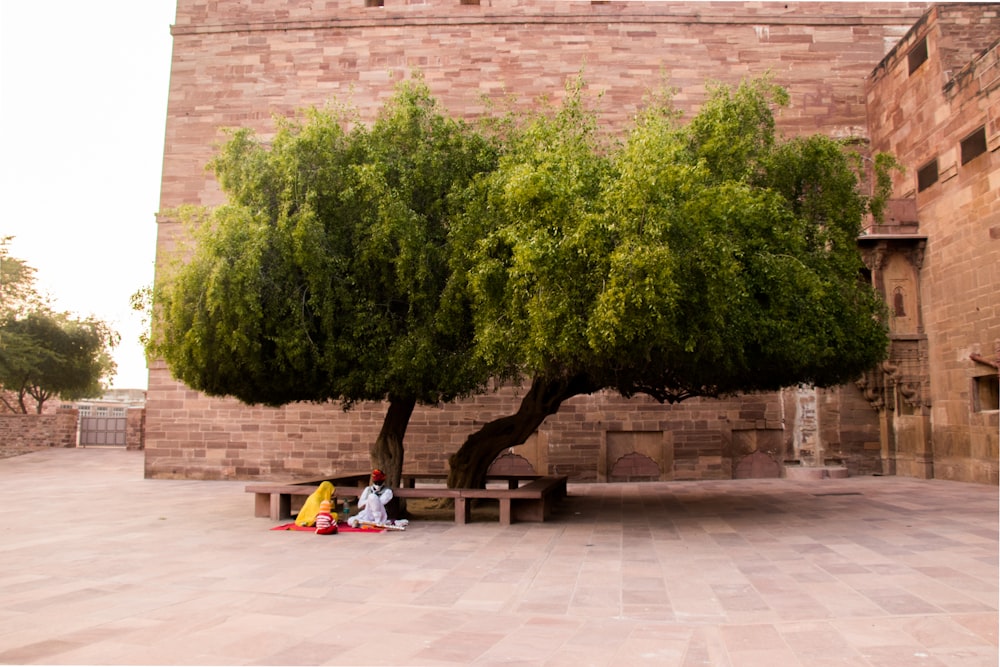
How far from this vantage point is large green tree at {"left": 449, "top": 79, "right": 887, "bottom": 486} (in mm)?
7547

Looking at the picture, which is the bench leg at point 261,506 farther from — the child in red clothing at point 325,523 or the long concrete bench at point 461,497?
the child in red clothing at point 325,523

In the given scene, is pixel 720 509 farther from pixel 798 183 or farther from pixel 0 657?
pixel 0 657

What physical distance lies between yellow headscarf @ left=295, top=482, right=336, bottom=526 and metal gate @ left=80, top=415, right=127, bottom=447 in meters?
20.4

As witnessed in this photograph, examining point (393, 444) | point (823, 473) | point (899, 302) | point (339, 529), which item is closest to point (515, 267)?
point (339, 529)

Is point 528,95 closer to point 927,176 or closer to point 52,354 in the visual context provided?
point 927,176

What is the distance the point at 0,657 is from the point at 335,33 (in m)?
16.8

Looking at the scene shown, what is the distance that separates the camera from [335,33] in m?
17.9

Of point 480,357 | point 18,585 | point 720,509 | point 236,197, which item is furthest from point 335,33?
point 18,585

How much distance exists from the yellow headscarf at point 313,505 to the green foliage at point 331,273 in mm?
1267

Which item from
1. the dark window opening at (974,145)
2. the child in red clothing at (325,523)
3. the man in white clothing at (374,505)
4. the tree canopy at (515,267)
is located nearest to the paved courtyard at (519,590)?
the child in red clothing at (325,523)

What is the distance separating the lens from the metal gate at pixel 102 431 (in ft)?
84.8

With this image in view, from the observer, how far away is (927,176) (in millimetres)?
14445

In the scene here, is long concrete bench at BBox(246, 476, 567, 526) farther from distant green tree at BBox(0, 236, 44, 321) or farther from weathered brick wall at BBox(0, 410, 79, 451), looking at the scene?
distant green tree at BBox(0, 236, 44, 321)

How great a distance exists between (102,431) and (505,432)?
20866 millimetres
